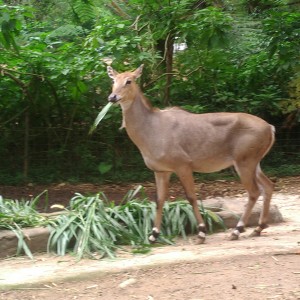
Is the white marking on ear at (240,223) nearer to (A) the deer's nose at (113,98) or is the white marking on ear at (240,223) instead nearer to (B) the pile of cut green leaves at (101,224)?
(B) the pile of cut green leaves at (101,224)

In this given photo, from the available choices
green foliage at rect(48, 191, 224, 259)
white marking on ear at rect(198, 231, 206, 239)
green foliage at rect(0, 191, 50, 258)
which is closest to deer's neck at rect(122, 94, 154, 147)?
green foliage at rect(48, 191, 224, 259)

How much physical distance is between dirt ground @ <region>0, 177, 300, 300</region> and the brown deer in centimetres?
69

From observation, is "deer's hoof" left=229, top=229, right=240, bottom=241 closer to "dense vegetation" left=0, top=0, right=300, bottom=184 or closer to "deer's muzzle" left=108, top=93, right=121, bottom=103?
"deer's muzzle" left=108, top=93, right=121, bottom=103

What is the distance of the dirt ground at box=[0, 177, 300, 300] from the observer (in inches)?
211

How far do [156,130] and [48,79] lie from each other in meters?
4.15

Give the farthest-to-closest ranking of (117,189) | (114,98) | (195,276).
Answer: (117,189), (114,98), (195,276)

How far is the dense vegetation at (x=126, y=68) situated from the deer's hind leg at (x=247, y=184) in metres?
3.57

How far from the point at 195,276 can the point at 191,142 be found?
2.09 meters

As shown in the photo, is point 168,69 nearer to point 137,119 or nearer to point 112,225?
point 137,119

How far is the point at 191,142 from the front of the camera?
739cm

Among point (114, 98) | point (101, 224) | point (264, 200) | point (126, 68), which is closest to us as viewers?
point (101, 224)

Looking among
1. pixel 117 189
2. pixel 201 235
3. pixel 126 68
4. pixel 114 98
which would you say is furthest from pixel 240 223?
pixel 126 68

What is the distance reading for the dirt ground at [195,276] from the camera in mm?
5355

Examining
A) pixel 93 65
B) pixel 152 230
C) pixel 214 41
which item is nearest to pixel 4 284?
pixel 152 230
